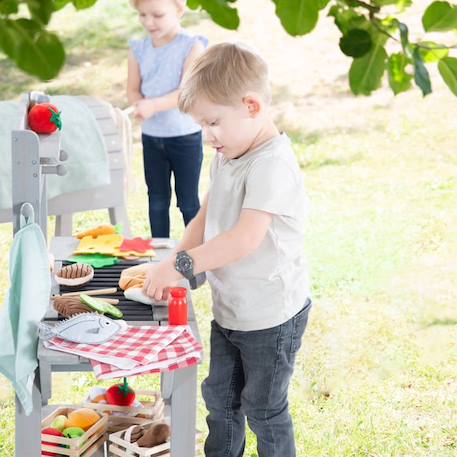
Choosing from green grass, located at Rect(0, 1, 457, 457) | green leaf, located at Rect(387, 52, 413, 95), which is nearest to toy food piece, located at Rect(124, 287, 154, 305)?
green grass, located at Rect(0, 1, 457, 457)

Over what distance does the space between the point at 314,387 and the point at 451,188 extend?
8.00ft

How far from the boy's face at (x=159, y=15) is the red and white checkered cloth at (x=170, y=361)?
1720 millimetres

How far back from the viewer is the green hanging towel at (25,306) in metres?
1.83

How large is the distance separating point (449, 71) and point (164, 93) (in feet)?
9.55

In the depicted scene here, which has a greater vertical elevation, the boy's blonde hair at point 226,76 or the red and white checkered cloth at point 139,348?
the boy's blonde hair at point 226,76

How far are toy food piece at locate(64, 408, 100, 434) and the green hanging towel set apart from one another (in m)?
0.46

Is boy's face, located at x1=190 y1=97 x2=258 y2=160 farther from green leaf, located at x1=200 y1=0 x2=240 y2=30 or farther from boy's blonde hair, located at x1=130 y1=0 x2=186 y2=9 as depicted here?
boy's blonde hair, located at x1=130 y1=0 x2=186 y2=9

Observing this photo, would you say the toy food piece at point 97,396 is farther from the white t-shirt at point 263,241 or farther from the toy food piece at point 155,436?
the white t-shirt at point 263,241

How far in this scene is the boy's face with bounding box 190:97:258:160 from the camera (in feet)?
6.06

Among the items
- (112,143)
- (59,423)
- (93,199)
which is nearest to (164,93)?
(112,143)

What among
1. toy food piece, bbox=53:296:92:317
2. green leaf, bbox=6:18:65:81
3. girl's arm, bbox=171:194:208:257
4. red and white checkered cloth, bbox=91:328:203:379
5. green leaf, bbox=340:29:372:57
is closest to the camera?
green leaf, bbox=6:18:65:81

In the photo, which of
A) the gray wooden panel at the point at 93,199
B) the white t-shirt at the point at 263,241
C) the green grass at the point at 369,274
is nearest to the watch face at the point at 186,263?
the white t-shirt at the point at 263,241

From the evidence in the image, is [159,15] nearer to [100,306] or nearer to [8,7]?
[100,306]

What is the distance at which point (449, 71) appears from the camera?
0.58m
